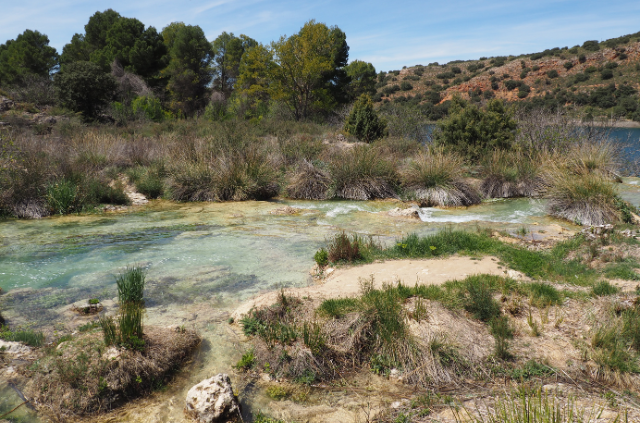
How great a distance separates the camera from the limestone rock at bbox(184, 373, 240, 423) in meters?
3.59

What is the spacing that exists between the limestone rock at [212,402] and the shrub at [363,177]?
999 cm

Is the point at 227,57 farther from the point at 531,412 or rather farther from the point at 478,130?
the point at 531,412

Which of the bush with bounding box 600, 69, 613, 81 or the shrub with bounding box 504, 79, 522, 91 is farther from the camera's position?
the shrub with bounding box 504, 79, 522, 91

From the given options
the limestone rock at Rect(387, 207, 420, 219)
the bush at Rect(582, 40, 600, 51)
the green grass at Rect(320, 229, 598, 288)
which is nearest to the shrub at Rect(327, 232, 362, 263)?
the green grass at Rect(320, 229, 598, 288)

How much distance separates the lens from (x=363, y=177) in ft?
44.4

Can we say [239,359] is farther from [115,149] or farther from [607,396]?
[115,149]

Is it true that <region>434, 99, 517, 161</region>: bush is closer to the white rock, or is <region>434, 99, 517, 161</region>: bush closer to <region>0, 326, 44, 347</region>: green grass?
<region>0, 326, 44, 347</region>: green grass

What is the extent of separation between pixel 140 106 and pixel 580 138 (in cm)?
2467

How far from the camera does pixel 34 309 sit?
5.62 m

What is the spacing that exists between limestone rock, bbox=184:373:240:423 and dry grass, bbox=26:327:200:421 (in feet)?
1.99

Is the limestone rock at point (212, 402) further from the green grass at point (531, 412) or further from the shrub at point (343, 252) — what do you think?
the shrub at point (343, 252)

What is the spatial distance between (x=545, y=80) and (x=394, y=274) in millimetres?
55747

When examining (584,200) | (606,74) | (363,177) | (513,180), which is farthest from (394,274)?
(606,74)

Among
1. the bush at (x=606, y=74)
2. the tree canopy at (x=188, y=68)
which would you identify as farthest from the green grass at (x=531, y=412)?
the bush at (x=606, y=74)
